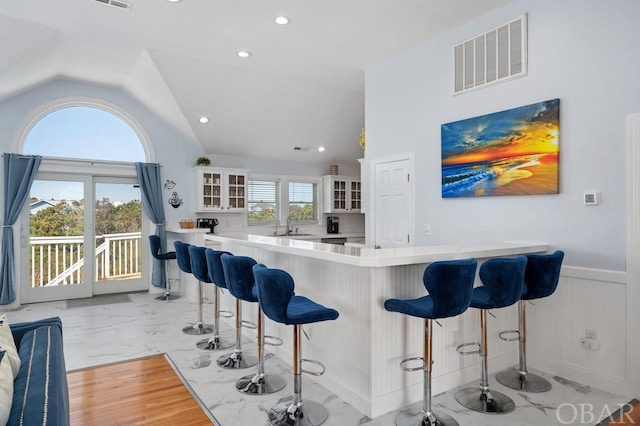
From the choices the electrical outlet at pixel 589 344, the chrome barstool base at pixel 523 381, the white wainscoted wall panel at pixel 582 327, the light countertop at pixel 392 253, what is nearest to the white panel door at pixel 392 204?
the light countertop at pixel 392 253

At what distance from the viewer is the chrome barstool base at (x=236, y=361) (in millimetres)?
3434

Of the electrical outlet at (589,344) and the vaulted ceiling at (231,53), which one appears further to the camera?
the vaulted ceiling at (231,53)

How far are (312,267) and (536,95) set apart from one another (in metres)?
2.46

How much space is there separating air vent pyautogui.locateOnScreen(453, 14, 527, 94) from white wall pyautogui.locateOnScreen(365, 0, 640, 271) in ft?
0.22

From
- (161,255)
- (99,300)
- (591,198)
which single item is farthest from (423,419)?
(99,300)

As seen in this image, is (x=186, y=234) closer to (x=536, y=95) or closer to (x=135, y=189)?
(x=135, y=189)

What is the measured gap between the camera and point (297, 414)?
101 inches

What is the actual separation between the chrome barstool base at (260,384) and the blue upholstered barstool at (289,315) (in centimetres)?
26

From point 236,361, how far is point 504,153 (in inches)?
121

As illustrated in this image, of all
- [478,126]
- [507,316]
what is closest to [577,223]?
Answer: [507,316]

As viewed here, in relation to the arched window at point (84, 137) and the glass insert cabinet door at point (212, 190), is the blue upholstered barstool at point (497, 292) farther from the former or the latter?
the arched window at point (84, 137)

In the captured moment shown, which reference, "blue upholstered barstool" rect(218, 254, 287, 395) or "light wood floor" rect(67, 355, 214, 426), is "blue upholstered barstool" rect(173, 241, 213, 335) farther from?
"blue upholstered barstool" rect(218, 254, 287, 395)

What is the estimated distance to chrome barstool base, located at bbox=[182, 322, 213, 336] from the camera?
442cm

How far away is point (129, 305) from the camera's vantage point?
5832mm
